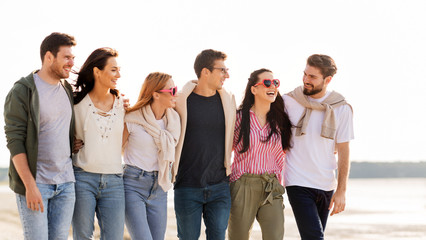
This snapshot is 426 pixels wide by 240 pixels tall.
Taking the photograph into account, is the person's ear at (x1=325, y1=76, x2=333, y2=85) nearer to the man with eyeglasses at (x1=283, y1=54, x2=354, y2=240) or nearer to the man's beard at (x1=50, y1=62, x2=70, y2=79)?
the man with eyeglasses at (x1=283, y1=54, x2=354, y2=240)

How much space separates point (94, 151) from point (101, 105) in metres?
0.50

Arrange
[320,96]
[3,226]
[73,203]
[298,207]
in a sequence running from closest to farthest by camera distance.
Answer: [73,203]
[298,207]
[320,96]
[3,226]

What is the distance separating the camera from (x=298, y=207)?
240 inches

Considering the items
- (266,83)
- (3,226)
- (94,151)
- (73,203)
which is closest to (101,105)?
(94,151)

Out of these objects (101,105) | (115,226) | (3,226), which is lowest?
(3,226)

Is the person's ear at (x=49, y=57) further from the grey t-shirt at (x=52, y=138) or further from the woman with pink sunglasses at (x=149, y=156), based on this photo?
the woman with pink sunglasses at (x=149, y=156)

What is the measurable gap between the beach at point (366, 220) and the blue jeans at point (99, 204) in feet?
20.9

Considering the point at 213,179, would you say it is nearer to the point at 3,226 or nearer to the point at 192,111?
the point at 192,111

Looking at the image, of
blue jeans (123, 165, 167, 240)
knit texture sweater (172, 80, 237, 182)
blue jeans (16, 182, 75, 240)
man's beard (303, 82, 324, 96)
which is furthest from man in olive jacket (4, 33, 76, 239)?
man's beard (303, 82, 324, 96)

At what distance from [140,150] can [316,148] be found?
1947mm

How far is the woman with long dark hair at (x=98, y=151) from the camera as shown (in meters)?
5.48

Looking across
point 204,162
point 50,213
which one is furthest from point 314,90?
point 50,213

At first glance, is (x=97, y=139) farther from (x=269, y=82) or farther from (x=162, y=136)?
(x=269, y=82)

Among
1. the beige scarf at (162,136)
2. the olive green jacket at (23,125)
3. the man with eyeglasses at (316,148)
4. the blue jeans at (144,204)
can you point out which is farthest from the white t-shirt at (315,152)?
the olive green jacket at (23,125)
